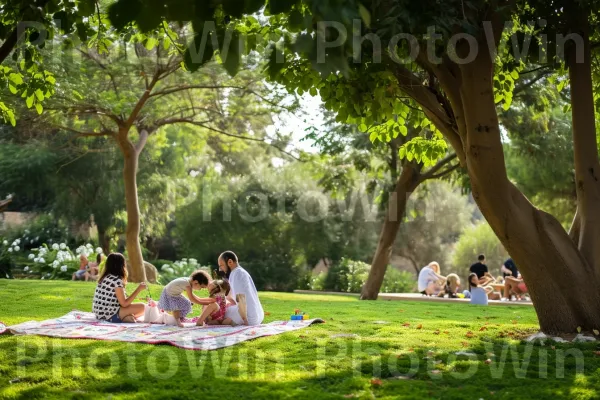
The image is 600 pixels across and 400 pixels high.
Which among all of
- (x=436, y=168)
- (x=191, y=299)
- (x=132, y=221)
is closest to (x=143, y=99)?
(x=132, y=221)

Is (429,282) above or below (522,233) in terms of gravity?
below

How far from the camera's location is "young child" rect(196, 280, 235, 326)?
33.8ft

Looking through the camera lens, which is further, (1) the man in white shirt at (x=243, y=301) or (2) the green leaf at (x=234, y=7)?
(1) the man in white shirt at (x=243, y=301)

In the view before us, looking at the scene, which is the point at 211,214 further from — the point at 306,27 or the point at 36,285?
the point at 306,27

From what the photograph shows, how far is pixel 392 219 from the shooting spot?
19.1 metres

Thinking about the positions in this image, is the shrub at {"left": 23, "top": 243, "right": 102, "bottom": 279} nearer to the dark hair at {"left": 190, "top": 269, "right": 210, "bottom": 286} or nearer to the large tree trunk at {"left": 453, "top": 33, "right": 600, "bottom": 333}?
the dark hair at {"left": 190, "top": 269, "right": 210, "bottom": 286}

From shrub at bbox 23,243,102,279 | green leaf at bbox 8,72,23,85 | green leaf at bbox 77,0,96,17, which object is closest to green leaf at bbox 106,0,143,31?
green leaf at bbox 77,0,96,17

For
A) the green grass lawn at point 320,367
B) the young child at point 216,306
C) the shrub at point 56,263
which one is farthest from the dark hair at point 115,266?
the shrub at point 56,263

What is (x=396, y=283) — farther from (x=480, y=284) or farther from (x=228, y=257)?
(x=228, y=257)

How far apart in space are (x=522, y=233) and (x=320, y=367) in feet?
10.7

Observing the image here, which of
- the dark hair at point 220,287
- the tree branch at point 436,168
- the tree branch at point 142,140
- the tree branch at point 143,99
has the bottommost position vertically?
the dark hair at point 220,287

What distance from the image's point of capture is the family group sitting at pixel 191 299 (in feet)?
34.1

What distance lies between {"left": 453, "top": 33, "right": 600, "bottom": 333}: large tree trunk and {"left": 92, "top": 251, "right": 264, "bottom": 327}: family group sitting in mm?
3337

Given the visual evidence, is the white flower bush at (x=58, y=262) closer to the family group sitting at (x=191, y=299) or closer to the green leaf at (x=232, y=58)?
the family group sitting at (x=191, y=299)
